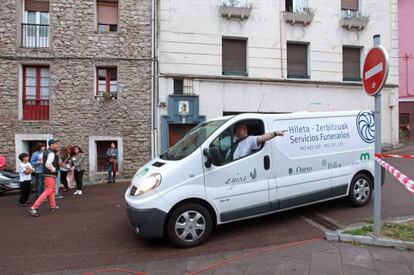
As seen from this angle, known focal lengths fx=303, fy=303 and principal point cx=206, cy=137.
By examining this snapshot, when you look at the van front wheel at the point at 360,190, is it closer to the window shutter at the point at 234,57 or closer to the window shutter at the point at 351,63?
the window shutter at the point at 234,57

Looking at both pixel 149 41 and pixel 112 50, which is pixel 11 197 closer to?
pixel 112 50

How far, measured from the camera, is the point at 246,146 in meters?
4.74

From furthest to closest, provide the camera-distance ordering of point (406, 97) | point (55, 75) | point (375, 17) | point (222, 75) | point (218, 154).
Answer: point (406, 97) < point (375, 17) < point (222, 75) < point (55, 75) < point (218, 154)

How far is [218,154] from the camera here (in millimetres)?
4379

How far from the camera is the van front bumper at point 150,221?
4.14 m

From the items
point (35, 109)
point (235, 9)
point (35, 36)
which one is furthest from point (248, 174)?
point (35, 36)

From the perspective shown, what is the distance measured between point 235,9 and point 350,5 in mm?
6109

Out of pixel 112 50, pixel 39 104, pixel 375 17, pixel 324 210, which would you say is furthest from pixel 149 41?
pixel 375 17

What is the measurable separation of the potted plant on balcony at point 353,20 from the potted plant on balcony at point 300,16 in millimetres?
1675

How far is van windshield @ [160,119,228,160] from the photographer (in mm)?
4581

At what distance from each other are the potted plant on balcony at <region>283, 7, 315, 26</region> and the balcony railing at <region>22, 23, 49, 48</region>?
10239mm

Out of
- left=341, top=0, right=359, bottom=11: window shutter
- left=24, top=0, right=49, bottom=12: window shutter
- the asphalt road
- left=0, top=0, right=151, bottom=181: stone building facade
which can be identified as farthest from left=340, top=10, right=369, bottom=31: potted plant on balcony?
left=24, top=0, right=49, bottom=12: window shutter

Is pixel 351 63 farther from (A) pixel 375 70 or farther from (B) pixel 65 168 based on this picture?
(B) pixel 65 168

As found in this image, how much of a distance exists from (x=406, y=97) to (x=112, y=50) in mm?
20542
